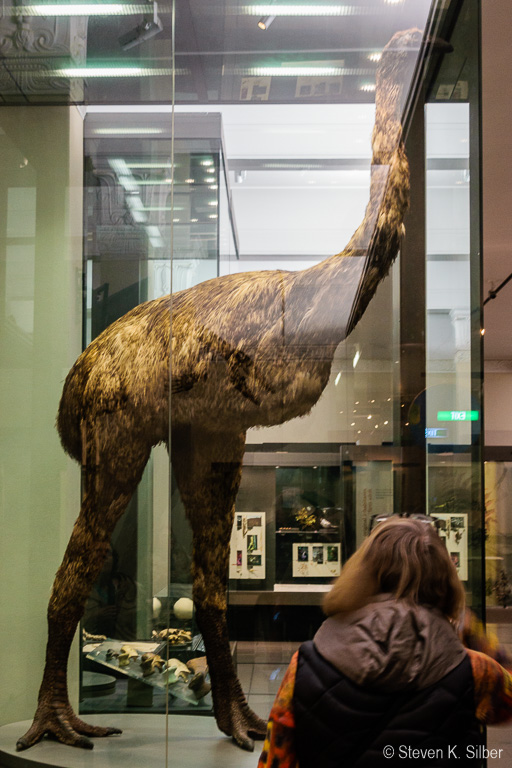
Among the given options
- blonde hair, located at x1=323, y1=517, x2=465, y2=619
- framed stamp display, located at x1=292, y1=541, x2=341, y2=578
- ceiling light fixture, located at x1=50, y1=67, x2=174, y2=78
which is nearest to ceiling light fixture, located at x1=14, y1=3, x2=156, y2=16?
ceiling light fixture, located at x1=50, y1=67, x2=174, y2=78

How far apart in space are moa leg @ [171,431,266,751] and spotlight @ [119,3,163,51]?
4.85 feet

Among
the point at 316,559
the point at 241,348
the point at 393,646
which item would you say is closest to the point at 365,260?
the point at 241,348

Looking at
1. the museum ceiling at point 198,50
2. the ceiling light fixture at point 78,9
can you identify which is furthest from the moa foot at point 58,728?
the ceiling light fixture at point 78,9

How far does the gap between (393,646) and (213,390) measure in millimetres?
1043

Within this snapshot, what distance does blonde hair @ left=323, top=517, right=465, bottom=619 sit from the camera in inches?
52.8

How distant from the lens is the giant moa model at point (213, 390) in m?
2.06

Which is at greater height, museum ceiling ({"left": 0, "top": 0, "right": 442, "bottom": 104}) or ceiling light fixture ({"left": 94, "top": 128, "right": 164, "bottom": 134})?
museum ceiling ({"left": 0, "top": 0, "right": 442, "bottom": 104})

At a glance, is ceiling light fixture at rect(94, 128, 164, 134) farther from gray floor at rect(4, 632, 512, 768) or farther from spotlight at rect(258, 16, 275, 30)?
gray floor at rect(4, 632, 512, 768)

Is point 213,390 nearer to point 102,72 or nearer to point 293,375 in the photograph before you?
point 293,375

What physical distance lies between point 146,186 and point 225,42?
56cm

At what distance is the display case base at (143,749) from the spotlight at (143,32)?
7.68 ft

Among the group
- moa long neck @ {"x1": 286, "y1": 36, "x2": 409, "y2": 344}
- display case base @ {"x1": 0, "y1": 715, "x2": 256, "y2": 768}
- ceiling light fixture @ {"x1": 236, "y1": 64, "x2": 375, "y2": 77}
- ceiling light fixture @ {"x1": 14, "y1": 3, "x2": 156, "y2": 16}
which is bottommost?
display case base @ {"x1": 0, "y1": 715, "x2": 256, "y2": 768}

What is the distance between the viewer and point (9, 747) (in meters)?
2.20

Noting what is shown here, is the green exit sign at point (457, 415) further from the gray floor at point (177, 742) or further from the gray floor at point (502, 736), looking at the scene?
the gray floor at point (177, 742)
